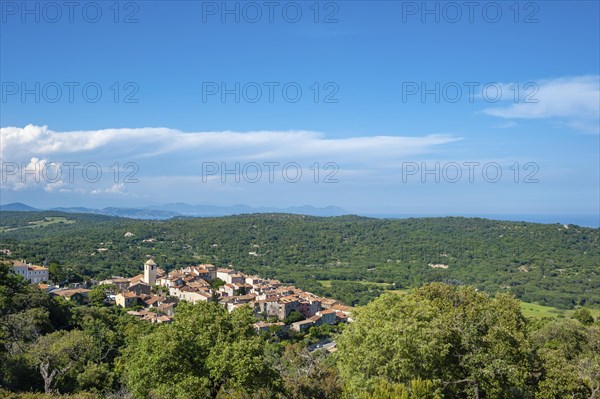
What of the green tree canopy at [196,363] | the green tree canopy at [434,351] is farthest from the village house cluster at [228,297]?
the green tree canopy at [196,363]

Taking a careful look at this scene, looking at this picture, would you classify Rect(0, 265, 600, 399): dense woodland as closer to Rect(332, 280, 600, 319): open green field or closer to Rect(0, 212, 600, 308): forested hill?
Rect(0, 212, 600, 308): forested hill

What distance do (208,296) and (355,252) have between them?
6795 cm

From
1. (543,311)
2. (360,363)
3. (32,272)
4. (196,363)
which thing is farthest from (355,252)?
(196,363)

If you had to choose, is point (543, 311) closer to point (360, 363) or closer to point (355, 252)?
point (355, 252)

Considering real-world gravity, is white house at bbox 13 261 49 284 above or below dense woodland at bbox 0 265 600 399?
below

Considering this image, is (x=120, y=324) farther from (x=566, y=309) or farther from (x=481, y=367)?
(x=566, y=309)

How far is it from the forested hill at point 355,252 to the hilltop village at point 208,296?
351 inches

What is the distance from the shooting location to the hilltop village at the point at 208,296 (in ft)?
162

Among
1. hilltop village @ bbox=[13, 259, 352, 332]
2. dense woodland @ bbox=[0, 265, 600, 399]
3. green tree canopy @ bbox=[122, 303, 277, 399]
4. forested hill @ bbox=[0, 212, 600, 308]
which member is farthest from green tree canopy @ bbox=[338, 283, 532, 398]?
forested hill @ bbox=[0, 212, 600, 308]

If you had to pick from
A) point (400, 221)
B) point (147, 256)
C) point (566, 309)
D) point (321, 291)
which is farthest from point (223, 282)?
point (400, 221)

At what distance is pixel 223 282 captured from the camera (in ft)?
218

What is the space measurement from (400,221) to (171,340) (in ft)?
432

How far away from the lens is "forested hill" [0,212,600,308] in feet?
258

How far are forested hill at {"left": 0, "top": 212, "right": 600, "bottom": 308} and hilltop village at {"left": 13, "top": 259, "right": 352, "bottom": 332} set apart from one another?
8.91m
